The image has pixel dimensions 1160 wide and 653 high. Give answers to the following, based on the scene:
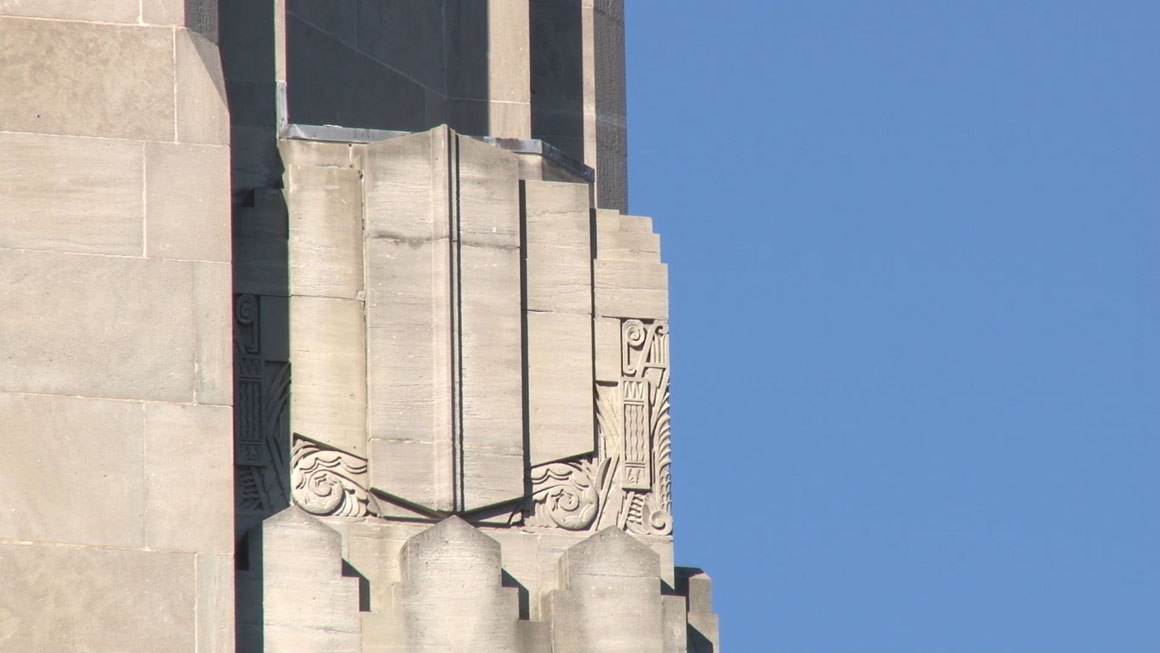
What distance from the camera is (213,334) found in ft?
62.5

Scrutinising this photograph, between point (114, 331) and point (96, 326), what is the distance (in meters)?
0.11

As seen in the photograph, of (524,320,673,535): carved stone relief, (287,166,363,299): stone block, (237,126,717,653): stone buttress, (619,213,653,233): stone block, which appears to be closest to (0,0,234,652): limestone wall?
(237,126,717,653): stone buttress

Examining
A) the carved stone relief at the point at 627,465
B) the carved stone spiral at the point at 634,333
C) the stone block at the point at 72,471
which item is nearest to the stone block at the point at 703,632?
the carved stone relief at the point at 627,465

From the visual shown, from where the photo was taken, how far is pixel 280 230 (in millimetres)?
20516

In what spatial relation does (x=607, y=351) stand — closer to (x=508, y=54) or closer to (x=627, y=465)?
(x=627, y=465)

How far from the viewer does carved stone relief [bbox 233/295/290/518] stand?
19922 millimetres

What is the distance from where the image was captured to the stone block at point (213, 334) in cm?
1895

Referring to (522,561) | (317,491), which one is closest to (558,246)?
(522,561)

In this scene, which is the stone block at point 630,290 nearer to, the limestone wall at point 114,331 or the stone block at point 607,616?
the stone block at point 607,616

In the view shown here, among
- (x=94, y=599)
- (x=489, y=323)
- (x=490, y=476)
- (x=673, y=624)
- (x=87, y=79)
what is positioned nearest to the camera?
(x=94, y=599)

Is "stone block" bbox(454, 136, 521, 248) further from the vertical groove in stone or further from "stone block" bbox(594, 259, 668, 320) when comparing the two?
"stone block" bbox(594, 259, 668, 320)

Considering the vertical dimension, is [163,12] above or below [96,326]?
above

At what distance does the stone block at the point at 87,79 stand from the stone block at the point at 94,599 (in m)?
2.31

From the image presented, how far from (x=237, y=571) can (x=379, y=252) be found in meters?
2.32
